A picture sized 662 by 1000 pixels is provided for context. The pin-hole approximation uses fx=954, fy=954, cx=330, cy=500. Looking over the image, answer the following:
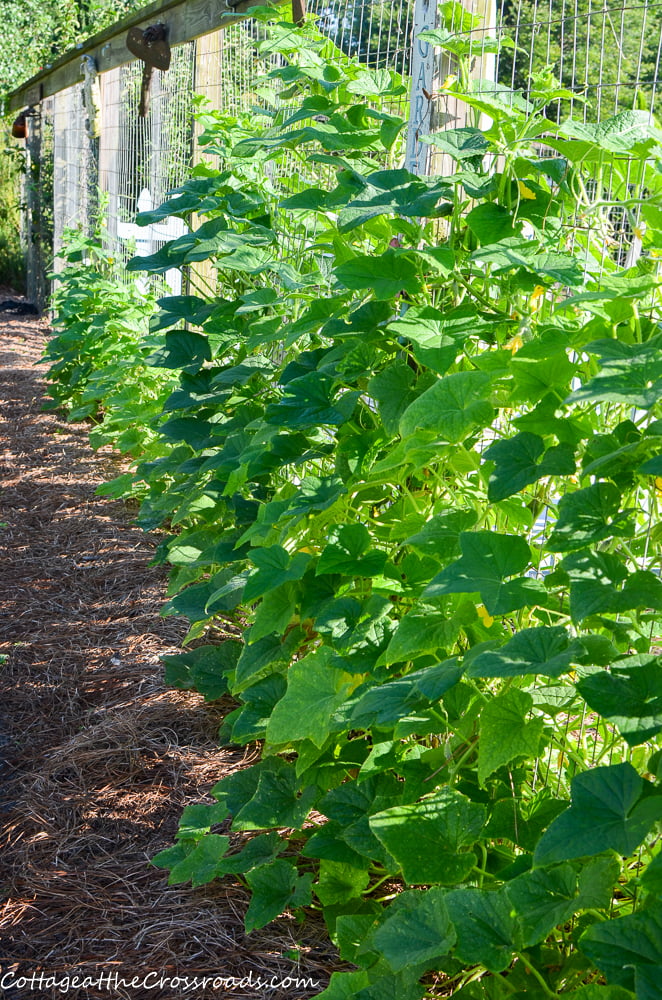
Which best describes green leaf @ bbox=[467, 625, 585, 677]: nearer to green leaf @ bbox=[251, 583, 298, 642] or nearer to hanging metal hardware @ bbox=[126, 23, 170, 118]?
green leaf @ bbox=[251, 583, 298, 642]

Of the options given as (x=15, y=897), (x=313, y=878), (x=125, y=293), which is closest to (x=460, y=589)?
(x=313, y=878)

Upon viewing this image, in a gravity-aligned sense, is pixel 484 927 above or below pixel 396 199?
below

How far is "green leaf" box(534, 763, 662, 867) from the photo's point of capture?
3.19 feet

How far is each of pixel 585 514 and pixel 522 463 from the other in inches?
4.9

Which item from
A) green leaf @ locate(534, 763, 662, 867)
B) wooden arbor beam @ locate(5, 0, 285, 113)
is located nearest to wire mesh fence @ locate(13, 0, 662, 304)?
wooden arbor beam @ locate(5, 0, 285, 113)

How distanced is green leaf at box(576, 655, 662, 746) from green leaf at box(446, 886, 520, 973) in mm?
278

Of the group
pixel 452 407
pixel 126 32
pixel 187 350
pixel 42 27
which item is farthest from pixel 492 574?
pixel 42 27

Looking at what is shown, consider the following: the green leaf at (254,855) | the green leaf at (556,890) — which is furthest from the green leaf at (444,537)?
the green leaf at (254,855)

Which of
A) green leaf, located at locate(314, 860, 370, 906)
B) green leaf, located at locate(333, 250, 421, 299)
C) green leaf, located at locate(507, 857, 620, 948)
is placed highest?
green leaf, located at locate(333, 250, 421, 299)

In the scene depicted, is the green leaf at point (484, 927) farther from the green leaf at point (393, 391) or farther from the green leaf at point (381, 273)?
the green leaf at point (381, 273)

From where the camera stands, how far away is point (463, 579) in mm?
1204

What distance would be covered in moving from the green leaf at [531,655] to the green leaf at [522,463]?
7.7 inches

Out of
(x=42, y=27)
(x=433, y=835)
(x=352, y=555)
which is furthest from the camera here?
(x=42, y=27)

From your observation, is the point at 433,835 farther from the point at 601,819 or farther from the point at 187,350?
the point at 187,350
